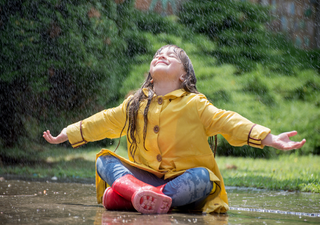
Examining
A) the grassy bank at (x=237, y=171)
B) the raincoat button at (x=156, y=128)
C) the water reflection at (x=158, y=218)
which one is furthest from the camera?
the grassy bank at (x=237, y=171)

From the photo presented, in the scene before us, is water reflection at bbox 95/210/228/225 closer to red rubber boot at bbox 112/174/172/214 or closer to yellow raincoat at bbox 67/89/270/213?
red rubber boot at bbox 112/174/172/214

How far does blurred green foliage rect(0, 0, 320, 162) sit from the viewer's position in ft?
18.9

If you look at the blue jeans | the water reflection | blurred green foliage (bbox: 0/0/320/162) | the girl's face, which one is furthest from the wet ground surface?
blurred green foliage (bbox: 0/0/320/162)

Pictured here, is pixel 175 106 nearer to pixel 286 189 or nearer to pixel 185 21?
pixel 286 189

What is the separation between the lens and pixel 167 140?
8.97ft

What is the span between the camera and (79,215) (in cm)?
234

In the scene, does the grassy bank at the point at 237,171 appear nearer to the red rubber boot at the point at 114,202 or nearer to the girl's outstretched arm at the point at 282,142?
the girl's outstretched arm at the point at 282,142

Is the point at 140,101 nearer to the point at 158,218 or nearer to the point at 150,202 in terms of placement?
the point at 150,202

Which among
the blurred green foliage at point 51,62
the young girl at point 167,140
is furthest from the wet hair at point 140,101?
the blurred green foliage at point 51,62

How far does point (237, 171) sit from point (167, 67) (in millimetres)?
3412

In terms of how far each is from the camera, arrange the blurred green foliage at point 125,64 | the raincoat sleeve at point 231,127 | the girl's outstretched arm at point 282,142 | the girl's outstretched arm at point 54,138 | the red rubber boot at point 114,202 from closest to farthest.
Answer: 1. the girl's outstretched arm at point 282,142
2. the raincoat sleeve at point 231,127
3. the red rubber boot at point 114,202
4. the girl's outstretched arm at point 54,138
5. the blurred green foliage at point 125,64

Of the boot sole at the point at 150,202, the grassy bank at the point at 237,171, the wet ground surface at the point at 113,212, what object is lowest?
the grassy bank at the point at 237,171

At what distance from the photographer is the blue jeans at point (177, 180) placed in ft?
8.20

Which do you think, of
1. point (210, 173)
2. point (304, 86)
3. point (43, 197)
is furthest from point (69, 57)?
point (304, 86)
